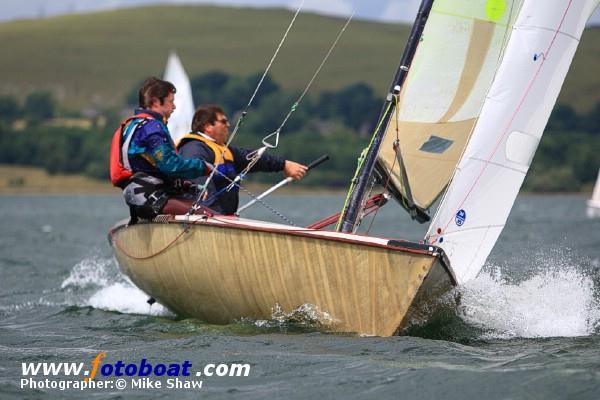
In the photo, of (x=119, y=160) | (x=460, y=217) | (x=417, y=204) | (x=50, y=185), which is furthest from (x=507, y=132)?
(x=50, y=185)

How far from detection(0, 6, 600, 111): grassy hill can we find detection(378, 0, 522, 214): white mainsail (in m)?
86.2

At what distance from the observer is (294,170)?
8.99m

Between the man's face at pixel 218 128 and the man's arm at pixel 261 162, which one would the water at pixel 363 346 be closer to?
the man's arm at pixel 261 162

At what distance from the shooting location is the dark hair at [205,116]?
9047 millimetres

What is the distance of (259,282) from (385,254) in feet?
3.30

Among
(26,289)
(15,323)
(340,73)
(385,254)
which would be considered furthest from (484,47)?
(340,73)

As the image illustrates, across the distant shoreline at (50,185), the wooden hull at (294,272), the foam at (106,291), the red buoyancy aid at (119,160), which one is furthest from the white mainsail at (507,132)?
the distant shoreline at (50,185)

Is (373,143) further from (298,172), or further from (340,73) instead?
(340,73)

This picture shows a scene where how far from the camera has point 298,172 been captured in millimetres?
8938

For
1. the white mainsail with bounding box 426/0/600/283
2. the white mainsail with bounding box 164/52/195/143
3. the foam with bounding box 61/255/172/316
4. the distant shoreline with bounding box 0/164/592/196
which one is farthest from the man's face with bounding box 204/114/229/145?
the distant shoreline with bounding box 0/164/592/196

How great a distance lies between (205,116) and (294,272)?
1.82m

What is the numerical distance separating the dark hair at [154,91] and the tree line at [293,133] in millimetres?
44769

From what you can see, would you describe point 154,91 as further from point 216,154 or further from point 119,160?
point 216,154

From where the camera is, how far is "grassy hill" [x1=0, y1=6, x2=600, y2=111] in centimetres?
10600
